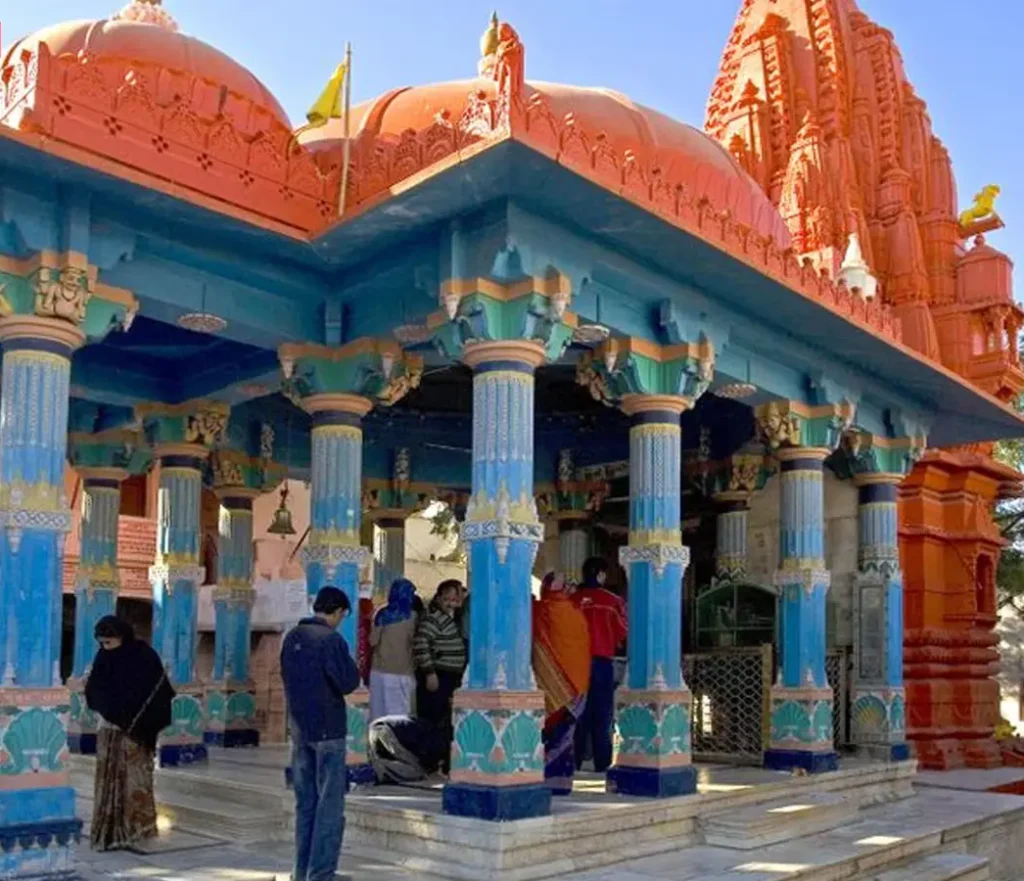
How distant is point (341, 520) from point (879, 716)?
6.15 metres

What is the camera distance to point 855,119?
630 inches

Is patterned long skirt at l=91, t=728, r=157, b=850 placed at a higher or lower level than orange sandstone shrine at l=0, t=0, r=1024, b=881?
lower

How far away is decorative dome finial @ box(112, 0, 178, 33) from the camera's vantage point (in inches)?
357

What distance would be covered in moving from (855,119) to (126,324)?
11482 millimetres

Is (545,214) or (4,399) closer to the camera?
(4,399)

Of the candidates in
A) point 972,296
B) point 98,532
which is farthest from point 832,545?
point 98,532

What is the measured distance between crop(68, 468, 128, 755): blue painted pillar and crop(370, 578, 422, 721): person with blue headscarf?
9.40ft

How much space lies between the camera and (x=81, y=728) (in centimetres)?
1070

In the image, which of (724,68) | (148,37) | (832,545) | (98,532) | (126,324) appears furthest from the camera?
(724,68)

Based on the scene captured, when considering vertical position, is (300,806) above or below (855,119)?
below

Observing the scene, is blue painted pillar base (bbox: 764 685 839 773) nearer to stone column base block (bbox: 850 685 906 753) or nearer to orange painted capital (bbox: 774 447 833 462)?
stone column base block (bbox: 850 685 906 753)

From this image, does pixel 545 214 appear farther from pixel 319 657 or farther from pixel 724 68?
pixel 724 68

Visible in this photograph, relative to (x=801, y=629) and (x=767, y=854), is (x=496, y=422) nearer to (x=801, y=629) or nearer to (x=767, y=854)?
(x=767, y=854)

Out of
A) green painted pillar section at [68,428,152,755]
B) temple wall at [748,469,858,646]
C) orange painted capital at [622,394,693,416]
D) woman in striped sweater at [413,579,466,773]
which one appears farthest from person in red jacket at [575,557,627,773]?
green painted pillar section at [68,428,152,755]
